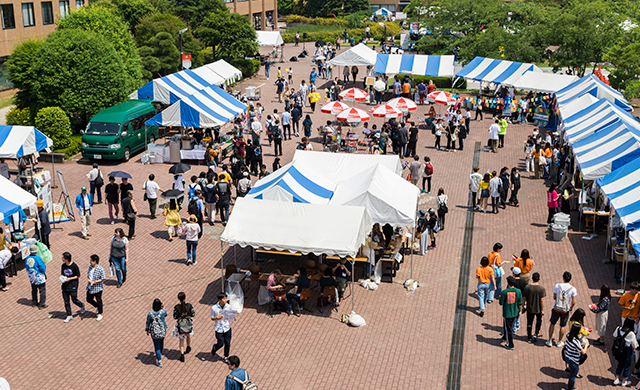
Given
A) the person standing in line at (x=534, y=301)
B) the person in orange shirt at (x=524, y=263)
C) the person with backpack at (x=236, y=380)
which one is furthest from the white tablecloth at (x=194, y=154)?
the person with backpack at (x=236, y=380)

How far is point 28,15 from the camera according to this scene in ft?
149

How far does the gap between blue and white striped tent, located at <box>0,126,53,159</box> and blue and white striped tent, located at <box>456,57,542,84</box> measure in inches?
1041

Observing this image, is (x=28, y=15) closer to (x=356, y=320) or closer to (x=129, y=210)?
(x=129, y=210)

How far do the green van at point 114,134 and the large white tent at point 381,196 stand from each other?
1256 centimetres

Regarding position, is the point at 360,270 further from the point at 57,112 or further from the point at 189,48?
the point at 189,48

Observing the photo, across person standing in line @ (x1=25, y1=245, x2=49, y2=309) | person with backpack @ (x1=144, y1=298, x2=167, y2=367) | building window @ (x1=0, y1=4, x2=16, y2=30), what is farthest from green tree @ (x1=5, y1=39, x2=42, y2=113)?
person with backpack @ (x1=144, y1=298, x2=167, y2=367)

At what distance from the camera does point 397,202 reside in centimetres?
1742

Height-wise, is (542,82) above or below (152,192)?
above

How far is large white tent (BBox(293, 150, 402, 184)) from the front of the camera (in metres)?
20.3

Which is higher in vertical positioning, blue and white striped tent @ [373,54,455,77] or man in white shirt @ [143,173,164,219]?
blue and white striped tent @ [373,54,455,77]

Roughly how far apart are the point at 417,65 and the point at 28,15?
27356 mm

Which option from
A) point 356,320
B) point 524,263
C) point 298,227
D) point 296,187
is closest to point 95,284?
point 298,227

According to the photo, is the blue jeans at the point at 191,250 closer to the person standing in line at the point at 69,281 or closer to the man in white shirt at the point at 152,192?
the man in white shirt at the point at 152,192

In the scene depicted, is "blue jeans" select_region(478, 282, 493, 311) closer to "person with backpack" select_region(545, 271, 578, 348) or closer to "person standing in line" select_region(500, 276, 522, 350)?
"person standing in line" select_region(500, 276, 522, 350)
